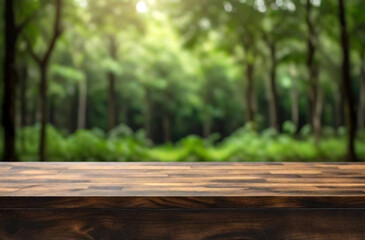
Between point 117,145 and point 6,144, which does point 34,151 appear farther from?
point 6,144

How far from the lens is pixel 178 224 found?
145 centimetres

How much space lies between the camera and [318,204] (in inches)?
56.5

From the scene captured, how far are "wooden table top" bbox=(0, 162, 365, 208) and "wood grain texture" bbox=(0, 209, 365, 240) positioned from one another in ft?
0.13

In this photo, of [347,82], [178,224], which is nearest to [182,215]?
[178,224]

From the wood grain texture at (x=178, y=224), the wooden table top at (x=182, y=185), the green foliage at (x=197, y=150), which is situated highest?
the wooden table top at (x=182, y=185)

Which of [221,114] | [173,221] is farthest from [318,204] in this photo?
[221,114]

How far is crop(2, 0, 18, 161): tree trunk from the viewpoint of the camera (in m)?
6.53

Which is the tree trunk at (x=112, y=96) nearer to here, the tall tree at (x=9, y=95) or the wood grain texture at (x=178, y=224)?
the tall tree at (x=9, y=95)

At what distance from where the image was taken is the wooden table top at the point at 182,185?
4.71 feet

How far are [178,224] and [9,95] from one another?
19.6 ft

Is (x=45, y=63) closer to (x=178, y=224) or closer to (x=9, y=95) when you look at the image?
(x=9, y=95)

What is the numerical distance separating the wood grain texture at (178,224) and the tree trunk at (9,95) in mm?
5609

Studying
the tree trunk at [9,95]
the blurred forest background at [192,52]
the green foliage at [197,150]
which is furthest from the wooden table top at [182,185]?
the green foliage at [197,150]

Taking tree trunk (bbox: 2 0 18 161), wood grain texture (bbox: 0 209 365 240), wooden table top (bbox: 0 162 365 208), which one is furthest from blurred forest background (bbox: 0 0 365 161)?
wood grain texture (bbox: 0 209 365 240)
